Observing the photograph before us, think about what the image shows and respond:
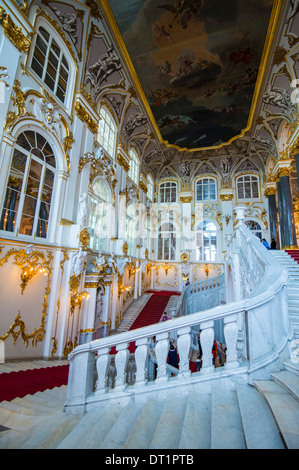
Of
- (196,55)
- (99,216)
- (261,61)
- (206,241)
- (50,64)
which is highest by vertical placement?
(196,55)

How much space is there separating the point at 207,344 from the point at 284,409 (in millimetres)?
776

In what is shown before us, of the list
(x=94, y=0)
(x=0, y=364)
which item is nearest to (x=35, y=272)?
(x=0, y=364)

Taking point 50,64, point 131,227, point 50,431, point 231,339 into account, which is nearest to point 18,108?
point 50,64

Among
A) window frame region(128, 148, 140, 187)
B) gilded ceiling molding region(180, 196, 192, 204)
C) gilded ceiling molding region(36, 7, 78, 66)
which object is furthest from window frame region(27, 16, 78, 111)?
gilded ceiling molding region(180, 196, 192, 204)

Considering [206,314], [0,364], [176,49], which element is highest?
[176,49]

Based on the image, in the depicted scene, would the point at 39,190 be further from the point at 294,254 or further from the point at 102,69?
the point at 294,254

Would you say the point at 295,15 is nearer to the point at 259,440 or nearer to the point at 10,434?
the point at 259,440

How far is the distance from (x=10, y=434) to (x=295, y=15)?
13.4m

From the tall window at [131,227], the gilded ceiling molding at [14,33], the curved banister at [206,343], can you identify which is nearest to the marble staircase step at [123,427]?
the curved banister at [206,343]

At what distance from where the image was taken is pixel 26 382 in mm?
3865

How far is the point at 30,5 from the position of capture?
6.54m

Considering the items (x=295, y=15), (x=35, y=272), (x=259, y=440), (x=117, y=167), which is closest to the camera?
(x=259, y=440)

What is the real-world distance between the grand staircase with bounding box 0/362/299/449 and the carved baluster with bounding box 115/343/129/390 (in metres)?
0.17

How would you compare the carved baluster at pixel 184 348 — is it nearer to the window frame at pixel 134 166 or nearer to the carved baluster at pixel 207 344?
the carved baluster at pixel 207 344
